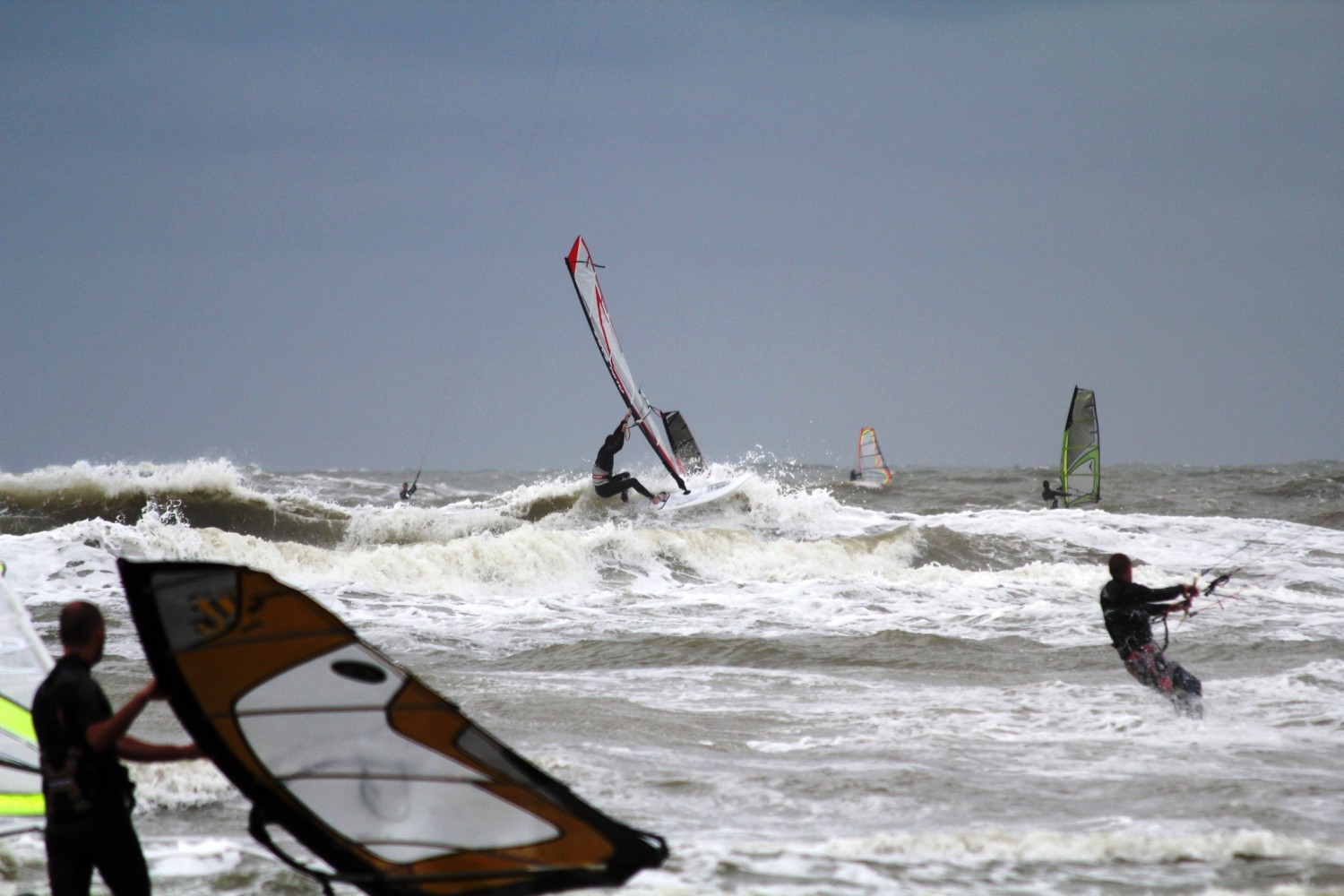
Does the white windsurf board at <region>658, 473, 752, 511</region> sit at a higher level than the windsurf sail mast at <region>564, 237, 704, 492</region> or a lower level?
lower

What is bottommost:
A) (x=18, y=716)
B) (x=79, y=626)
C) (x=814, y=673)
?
(x=814, y=673)

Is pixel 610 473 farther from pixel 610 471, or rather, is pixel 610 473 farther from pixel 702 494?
pixel 702 494

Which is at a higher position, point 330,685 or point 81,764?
point 330,685

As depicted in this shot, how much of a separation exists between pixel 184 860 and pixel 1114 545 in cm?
1362

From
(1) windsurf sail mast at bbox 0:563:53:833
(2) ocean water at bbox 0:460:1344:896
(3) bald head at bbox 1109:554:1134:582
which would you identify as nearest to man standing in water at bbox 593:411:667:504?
(2) ocean water at bbox 0:460:1344:896

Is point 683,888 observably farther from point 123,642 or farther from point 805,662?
point 123,642

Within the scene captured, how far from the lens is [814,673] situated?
818 cm

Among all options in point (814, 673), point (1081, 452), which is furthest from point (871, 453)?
point (814, 673)

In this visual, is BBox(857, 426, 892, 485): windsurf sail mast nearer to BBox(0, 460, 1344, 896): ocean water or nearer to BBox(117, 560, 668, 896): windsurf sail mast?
BBox(0, 460, 1344, 896): ocean water

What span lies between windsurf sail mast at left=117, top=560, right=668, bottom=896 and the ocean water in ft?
3.52

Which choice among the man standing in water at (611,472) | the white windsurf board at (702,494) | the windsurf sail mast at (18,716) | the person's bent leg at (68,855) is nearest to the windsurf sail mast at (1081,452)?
the white windsurf board at (702,494)

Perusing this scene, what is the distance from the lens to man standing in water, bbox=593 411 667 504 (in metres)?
14.9

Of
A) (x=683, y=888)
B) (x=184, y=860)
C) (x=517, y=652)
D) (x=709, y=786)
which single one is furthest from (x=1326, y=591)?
(x=184, y=860)

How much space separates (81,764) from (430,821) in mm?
799
